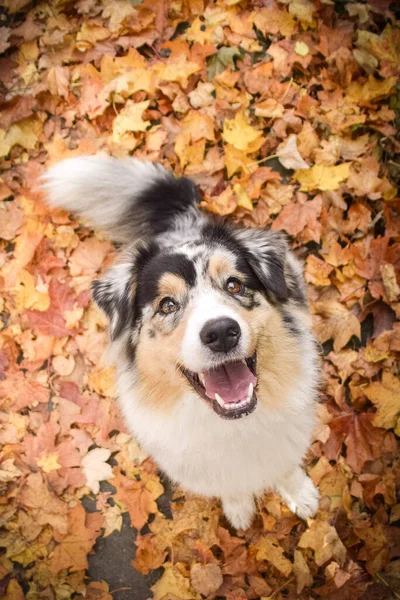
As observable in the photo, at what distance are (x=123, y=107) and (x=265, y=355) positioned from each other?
261cm

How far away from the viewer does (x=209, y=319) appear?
1968 millimetres

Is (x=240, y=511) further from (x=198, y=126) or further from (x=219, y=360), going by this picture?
(x=198, y=126)

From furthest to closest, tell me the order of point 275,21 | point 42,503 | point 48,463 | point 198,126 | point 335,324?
point 275,21 → point 198,126 → point 335,324 → point 48,463 → point 42,503

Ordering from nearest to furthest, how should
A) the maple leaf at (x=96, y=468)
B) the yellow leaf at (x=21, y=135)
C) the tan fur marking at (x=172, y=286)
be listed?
the tan fur marking at (x=172, y=286)
the maple leaf at (x=96, y=468)
the yellow leaf at (x=21, y=135)

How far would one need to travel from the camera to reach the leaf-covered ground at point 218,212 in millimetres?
2797

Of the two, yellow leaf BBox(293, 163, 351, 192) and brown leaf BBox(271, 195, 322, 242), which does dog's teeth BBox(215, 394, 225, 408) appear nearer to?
brown leaf BBox(271, 195, 322, 242)

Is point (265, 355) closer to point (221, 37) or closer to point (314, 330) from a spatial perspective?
point (314, 330)

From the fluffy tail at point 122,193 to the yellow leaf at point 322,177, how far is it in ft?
2.91

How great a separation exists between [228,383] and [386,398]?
1293mm

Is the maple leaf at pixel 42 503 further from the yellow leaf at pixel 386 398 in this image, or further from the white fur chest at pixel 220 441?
the yellow leaf at pixel 386 398

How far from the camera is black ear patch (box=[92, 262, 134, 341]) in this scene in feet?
7.95

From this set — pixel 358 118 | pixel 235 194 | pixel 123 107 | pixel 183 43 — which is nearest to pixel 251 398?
pixel 235 194

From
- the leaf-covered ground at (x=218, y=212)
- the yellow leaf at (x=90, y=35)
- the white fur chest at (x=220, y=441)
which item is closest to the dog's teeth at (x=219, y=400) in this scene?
the white fur chest at (x=220, y=441)

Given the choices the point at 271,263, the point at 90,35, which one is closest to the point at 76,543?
the point at 271,263
